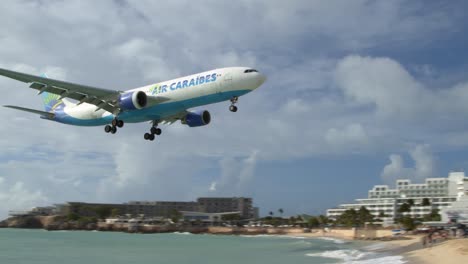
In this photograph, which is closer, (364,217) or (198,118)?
(198,118)

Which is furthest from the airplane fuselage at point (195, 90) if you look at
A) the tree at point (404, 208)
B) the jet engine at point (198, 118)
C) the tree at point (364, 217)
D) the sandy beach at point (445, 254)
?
the tree at point (404, 208)

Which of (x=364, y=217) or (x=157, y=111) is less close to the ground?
(x=157, y=111)

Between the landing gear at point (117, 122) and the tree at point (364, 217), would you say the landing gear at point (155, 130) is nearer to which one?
the landing gear at point (117, 122)

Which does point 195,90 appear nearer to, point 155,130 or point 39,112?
point 155,130

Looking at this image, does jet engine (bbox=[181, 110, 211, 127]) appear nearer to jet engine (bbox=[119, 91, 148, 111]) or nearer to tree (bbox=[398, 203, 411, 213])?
jet engine (bbox=[119, 91, 148, 111])

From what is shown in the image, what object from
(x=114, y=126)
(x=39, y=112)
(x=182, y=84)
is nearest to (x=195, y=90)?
(x=182, y=84)

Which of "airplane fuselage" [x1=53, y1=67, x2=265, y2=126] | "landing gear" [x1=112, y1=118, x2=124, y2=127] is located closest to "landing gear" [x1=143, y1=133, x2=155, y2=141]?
"airplane fuselage" [x1=53, y1=67, x2=265, y2=126]

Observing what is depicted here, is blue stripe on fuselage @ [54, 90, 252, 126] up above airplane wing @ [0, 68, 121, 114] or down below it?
below
